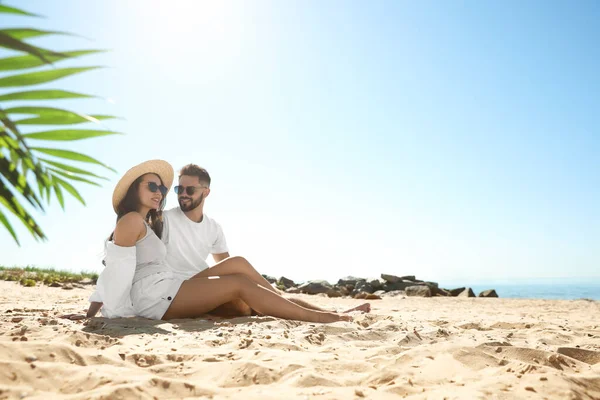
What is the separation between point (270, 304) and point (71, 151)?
A: 9.70ft

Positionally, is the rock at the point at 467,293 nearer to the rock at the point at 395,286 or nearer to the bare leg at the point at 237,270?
the rock at the point at 395,286

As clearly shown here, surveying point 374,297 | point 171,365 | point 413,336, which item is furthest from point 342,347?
point 374,297

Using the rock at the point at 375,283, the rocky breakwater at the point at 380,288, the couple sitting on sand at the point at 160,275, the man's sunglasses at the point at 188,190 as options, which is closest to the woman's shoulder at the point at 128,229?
the couple sitting on sand at the point at 160,275

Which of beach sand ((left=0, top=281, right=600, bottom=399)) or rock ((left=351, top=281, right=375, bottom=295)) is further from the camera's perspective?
rock ((left=351, top=281, right=375, bottom=295))

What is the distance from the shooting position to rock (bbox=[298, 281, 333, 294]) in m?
11.8

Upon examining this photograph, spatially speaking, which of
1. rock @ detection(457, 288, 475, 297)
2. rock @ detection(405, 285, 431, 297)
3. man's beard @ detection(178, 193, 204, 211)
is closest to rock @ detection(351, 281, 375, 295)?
rock @ detection(405, 285, 431, 297)

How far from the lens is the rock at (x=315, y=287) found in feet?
38.8

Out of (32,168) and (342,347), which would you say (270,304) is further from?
(32,168)

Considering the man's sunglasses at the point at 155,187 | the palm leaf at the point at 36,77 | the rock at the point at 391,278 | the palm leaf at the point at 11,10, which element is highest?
the man's sunglasses at the point at 155,187

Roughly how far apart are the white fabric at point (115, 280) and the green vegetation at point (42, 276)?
21.2 feet

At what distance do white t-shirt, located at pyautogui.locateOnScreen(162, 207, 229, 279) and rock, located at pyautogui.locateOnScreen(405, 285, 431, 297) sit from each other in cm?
765

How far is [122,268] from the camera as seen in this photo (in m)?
3.75

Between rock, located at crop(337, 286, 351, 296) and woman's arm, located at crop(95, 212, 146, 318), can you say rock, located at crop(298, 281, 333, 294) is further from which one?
woman's arm, located at crop(95, 212, 146, 318)

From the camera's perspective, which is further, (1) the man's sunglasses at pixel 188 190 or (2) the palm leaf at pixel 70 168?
(1) the man's sunglasses at pixel 188 190
